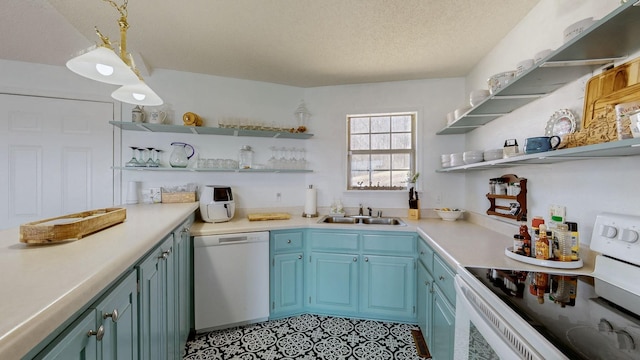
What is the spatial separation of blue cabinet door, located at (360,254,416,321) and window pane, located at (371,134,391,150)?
135cm

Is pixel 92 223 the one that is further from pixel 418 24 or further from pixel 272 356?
pixel 418 24

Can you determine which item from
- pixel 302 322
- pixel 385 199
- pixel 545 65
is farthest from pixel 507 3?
pixel 302 322

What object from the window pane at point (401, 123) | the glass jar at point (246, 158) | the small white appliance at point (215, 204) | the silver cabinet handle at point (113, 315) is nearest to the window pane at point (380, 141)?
the window pane at point (401, 123)

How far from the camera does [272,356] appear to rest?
5.86 ft

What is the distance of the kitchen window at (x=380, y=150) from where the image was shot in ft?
9.36

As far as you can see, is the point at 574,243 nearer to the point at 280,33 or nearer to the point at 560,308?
the point at 560,308

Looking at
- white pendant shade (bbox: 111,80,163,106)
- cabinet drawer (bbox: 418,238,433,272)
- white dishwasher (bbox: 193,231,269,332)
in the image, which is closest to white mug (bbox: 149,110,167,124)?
white pendant shade (bbox: 111,80,163,106)

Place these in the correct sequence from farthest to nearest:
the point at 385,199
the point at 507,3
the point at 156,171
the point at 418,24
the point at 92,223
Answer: the point at 385,199 < the point at 156,171 < the point at 418,24 < the point at 507,3 < the point at 92,223

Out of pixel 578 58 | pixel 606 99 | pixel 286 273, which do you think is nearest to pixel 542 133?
pixel 606 99

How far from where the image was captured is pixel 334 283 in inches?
88.0

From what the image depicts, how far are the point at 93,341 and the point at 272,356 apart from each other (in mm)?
1452

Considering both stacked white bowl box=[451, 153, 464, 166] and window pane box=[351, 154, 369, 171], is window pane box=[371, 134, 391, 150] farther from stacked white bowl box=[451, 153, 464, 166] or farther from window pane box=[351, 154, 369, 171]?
stacked white bowl box=[451, 153, 464, 166]

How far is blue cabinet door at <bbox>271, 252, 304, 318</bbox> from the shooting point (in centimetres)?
219

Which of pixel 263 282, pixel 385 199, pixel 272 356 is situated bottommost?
pixel 272 356
